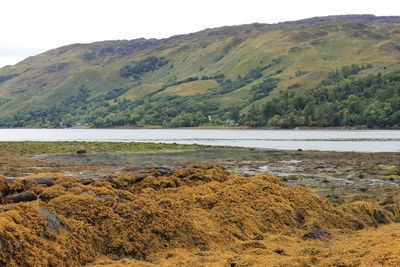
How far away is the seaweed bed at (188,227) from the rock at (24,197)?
0.03 meters

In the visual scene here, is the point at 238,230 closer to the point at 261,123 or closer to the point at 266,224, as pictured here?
the point at 266,224

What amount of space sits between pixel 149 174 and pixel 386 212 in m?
11.6

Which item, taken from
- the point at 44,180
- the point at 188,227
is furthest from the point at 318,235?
the point at 44,180

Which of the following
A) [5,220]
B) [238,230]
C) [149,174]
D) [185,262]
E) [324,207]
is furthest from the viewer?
[149,174]

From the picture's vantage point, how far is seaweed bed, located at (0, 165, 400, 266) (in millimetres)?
12086

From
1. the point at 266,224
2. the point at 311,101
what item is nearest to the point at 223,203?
the point at 266,224

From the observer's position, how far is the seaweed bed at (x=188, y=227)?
476 inches

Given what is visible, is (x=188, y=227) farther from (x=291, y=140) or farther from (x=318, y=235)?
(x=291, y=140)

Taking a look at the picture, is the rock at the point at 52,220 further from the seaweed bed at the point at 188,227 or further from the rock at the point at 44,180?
the rock at the point at 44,180

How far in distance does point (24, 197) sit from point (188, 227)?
5.99 meters

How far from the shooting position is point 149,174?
23.0 metres

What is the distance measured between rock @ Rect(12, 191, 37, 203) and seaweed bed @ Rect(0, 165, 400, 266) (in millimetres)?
34

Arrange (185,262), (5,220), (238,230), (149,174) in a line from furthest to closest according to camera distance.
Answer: (149,174)
(238,230)
(185,262)
(5,220)

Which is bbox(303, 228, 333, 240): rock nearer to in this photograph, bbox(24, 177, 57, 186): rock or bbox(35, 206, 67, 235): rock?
bbox(35, 206, 67, 235): rock
